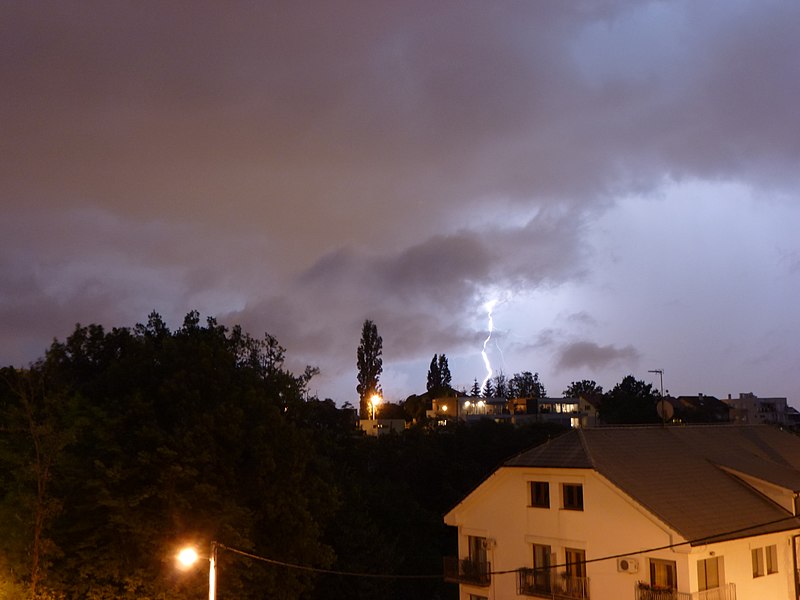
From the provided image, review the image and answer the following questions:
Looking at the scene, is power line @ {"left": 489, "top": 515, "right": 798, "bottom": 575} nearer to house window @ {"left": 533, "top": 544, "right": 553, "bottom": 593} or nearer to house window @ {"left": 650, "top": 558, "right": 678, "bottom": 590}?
house window @ {"left": 533, "top": 544, "right": 553, "bottom": 593}

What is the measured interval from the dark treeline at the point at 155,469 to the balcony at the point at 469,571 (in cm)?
593

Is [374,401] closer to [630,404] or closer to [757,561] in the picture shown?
[630,404]

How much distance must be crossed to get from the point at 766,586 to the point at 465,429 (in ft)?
Answer: 144

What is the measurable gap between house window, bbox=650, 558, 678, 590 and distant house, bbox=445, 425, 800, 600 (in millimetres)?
36

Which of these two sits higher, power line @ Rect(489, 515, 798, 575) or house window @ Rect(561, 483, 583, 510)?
house window @ Rect(561, 483, 583, 510)

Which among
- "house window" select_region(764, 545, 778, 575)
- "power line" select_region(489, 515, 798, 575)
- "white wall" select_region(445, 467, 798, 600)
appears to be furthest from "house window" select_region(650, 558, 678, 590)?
"house window" select_region(764, 545, 778, 575)

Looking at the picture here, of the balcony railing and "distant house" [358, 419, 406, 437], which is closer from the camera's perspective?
the balcony railing

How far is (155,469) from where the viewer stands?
104 ft

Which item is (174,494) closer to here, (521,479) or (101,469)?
(101,469)

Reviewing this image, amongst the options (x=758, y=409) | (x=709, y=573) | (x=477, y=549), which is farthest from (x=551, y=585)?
(x=758, y=409)

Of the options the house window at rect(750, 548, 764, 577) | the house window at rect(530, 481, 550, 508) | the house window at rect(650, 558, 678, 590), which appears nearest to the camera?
the house window at rect(650, 558, 678, 590)

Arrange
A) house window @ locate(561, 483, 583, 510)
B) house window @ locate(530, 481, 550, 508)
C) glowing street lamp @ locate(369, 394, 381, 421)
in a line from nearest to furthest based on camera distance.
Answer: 1. house window @ locate(561, 483, 583, 510)
2. house window @ locate(530, 481, 550, 508)
3. glowing street lamp @ locate(369, 394, 381, 421)

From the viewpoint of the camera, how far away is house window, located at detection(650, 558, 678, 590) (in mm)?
27375

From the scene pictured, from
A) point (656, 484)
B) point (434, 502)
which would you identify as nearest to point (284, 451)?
point (656, 484)
